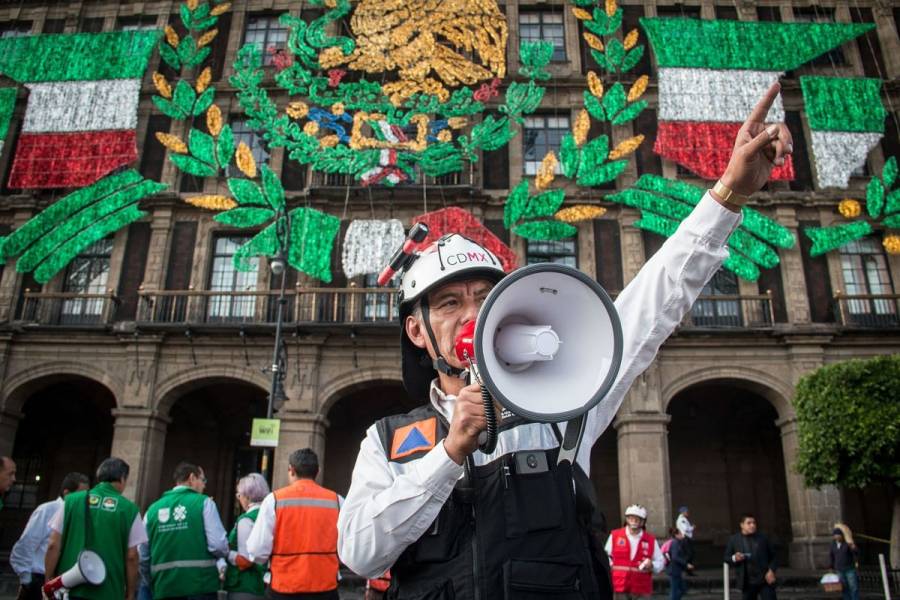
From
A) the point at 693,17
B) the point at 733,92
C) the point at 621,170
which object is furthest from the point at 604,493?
the point at 693,17

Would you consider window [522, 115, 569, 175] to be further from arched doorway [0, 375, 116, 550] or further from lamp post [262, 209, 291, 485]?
arched doorway [0, 375, 116, 550]

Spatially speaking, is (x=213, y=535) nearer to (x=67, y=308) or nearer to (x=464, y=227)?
(x=464, y=227)

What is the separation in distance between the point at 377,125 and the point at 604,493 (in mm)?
12086

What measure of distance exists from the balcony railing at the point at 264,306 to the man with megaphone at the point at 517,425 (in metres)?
14.4

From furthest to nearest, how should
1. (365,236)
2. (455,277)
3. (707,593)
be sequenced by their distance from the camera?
1. (365,236)
2. (707,593)
3. (455,277)

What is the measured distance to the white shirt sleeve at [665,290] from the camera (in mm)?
2035

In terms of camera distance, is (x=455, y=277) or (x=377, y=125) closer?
(x=455, y=277)

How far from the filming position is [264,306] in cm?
1697

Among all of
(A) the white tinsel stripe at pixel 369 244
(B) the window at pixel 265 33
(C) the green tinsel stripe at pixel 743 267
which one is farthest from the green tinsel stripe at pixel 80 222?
(C) the green tinsel stripe at pixel 743 267

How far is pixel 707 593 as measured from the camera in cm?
1340

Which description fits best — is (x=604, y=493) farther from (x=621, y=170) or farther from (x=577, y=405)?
(x=577, y=405)

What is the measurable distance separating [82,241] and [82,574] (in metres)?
15.1

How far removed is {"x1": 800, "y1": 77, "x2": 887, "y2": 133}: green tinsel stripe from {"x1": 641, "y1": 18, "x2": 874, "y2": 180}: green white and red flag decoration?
2.51ft

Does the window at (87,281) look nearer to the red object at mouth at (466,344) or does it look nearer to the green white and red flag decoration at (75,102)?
the green white and red flag decoration at (75,102)
